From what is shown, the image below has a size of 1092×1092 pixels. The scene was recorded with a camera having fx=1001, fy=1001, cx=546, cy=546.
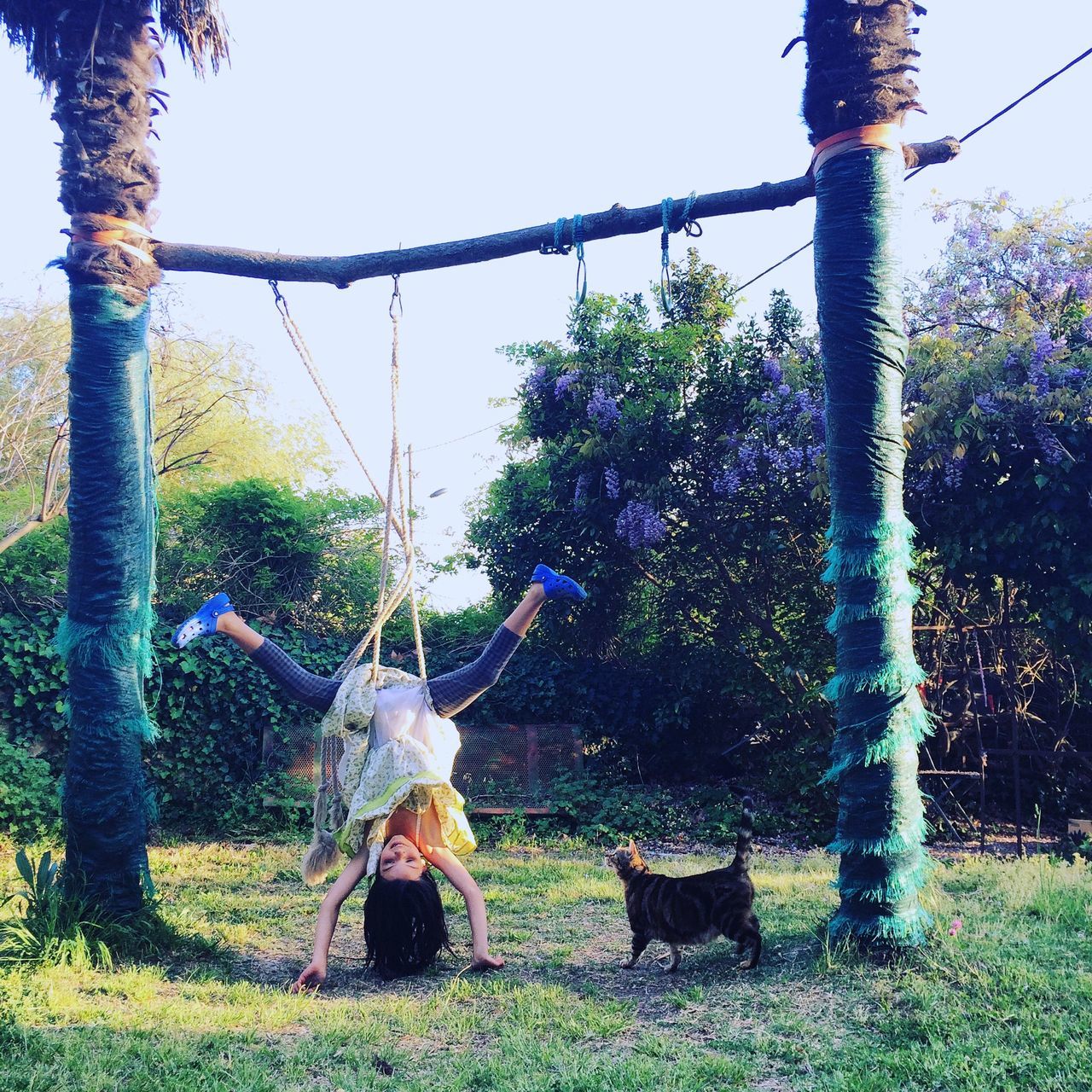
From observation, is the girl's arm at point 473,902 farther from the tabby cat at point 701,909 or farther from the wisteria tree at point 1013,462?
the wisteria tree at point 1013,462

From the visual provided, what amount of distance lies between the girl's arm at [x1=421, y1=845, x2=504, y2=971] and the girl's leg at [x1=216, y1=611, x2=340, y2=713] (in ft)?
3.20

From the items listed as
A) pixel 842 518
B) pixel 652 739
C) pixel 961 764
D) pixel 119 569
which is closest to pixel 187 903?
pixel 119 569

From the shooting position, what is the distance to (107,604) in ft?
16.8

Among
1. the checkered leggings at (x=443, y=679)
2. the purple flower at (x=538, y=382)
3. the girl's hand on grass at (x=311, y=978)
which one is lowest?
the girl's hand on grass at (x=311, y=978)

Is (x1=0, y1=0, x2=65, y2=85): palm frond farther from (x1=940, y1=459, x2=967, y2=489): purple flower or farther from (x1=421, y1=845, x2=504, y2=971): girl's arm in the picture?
(x1=940, y1=459, x2=967, y2=489): purple flower

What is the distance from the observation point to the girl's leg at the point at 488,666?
5.00 meters

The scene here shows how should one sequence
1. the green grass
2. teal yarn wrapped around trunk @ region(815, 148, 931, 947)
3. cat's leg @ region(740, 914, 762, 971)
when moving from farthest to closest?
cat's leg @ region(740, 914, 762, 971) < teal yarn wrapped around trunk @ region(815, 148, 931, 947) < the green grass

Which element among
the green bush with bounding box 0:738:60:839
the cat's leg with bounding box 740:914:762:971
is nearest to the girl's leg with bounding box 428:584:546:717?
the cat's leg with bounding box 740:914:762:971

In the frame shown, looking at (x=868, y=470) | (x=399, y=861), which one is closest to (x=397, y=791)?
(x=399, y=861)

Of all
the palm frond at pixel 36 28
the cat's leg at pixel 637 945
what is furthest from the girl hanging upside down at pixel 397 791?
the palm frond at pixel 36 28

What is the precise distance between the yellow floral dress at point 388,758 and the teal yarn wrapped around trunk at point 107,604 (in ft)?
3.31

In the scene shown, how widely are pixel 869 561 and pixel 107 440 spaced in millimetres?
3833

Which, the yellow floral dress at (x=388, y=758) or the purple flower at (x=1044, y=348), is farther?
the purple flower at (x=1044, y=348)

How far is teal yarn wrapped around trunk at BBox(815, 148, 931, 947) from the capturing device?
4324 mm
